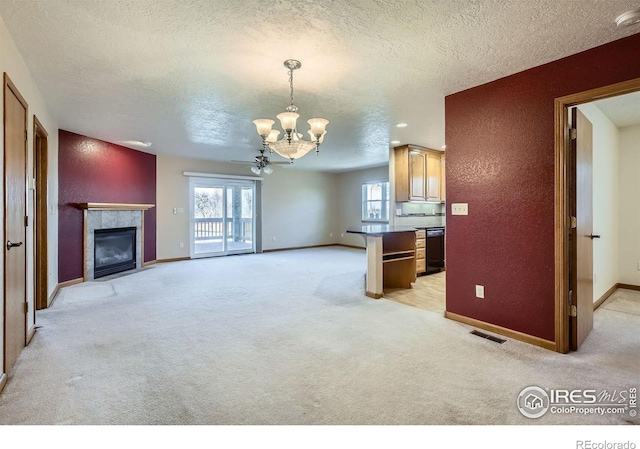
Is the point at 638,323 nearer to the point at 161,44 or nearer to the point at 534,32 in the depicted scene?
the point at 534,32

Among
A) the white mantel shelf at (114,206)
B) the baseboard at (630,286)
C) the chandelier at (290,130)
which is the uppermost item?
the chandelier at (290,130)

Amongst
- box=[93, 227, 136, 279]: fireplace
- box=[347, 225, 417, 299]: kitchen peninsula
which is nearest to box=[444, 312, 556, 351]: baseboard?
box=[347, 225, 417, 299]: kitchen peninsula

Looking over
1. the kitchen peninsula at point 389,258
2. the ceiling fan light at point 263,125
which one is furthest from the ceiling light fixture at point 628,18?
the kitchen peninsula at point 389,258

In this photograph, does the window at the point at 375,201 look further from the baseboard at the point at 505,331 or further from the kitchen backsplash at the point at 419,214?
the baseboard at the point at 505,331

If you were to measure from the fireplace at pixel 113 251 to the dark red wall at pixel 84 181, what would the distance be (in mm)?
375

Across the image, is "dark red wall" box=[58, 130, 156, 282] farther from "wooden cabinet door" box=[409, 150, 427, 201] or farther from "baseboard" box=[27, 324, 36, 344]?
"wooden cabinet door" box=[409, 150, 427, 201]

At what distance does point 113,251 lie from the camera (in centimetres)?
612

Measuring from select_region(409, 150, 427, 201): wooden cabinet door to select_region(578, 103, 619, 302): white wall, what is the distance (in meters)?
2.74

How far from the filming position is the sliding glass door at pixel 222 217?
8062 mm

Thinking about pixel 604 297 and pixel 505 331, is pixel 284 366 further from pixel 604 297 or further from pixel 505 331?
pixel 604 297

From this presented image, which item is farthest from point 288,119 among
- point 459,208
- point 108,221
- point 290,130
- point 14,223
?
point 108,221

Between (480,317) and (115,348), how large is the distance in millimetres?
3377

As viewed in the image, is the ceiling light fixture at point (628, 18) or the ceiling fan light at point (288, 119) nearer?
the ceiling light fixture at point (628, 18)

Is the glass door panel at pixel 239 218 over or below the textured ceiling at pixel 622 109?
below
